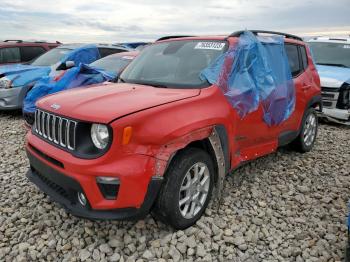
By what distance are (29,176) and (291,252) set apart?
8.19 feet

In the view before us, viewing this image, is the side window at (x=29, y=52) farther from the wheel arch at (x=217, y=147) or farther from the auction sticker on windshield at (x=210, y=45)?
the wheel arch at (x=217, y=147)

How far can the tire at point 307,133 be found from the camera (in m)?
5.46

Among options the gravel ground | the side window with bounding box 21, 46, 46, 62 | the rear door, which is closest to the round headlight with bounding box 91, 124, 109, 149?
the gravel ground

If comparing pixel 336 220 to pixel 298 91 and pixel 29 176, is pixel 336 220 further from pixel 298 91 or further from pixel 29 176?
pixel 29 176

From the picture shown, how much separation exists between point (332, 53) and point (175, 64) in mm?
6632

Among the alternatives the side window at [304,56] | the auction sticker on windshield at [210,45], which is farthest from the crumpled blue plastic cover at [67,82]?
the side window at [304,56]

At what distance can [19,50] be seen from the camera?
10.7 meters

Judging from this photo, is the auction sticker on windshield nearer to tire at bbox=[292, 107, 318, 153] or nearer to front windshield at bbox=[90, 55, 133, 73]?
tire at bbox=[292, 107, 318, 153]

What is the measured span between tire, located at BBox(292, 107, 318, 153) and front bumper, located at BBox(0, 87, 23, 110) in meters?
5.53

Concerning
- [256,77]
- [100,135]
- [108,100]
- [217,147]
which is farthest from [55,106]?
[256,77]

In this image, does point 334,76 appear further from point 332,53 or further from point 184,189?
point 184,189

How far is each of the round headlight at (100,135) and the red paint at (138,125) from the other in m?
0.08

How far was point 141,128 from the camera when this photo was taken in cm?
287

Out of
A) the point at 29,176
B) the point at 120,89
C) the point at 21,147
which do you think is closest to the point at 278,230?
the point at 120,89
